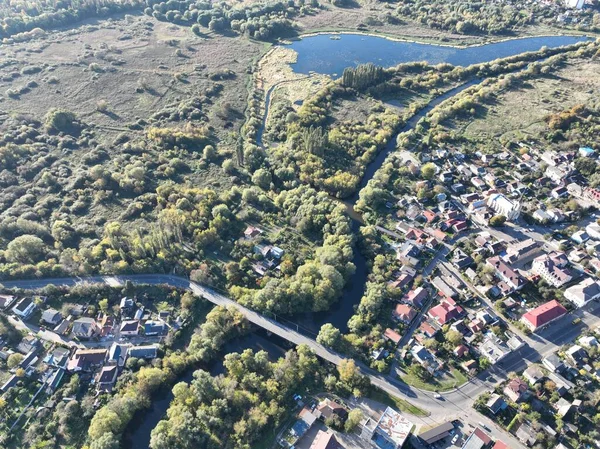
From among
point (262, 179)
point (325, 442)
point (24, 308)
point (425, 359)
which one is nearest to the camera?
point (325, 442)

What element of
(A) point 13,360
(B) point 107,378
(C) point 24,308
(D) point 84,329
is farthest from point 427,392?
(C) point 24,308

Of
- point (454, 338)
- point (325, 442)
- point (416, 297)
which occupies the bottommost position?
point (325, 442)

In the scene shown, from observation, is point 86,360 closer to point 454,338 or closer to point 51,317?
point 51,317

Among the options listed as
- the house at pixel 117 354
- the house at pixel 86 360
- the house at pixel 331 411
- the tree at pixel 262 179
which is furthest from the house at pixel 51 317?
the tree at pixel 262 179

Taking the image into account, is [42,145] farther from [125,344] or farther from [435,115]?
[435,115]

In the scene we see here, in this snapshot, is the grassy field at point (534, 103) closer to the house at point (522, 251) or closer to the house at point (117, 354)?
the house at point (522, 251)

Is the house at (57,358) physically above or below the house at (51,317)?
below

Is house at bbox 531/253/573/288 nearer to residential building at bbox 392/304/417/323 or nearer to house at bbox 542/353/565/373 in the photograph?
house at bbox 542/353/565/373
